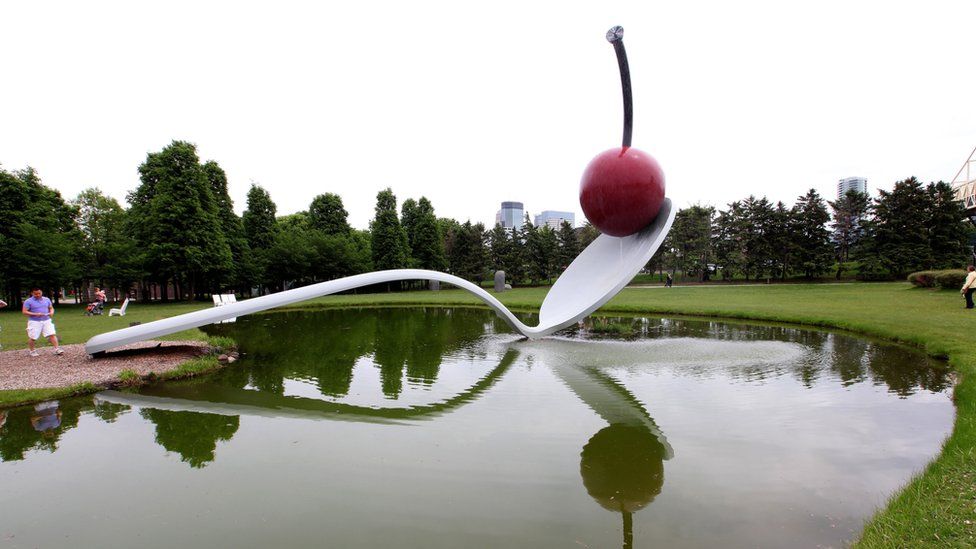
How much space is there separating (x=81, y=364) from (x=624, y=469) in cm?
980

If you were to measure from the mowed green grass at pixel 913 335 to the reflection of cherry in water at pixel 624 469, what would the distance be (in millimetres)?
1465

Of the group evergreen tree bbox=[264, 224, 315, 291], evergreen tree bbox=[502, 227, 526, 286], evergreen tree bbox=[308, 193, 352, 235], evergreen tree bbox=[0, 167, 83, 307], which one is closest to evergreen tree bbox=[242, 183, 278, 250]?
evergreen tree bbox=[264, 224, 315, 291]

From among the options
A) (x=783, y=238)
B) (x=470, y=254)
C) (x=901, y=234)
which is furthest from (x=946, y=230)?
(x=470, y=254)

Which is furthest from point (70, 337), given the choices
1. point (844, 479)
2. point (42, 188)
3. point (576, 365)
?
point (42, 188)

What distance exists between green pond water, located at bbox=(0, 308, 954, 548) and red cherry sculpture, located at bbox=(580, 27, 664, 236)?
366 centimetres

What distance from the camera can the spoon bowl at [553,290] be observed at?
838 centimetres

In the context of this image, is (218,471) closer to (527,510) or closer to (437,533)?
(437,533)

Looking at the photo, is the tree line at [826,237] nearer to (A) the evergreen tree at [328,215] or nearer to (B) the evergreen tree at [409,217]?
(B) the evergreen tree at [409,217]

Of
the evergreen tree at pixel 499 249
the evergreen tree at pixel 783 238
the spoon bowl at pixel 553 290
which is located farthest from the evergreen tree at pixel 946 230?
the spoon bowl at pixel 553 290

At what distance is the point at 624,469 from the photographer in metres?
4.48

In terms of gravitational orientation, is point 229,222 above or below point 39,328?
above

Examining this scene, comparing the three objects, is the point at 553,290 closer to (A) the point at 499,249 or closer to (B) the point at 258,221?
(B) the point at 258,221

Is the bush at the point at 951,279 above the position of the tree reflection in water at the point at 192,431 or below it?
above

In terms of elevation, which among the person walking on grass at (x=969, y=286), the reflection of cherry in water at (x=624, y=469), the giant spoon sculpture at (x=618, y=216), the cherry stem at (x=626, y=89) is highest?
the cherry stem at (x=626, y=89)
